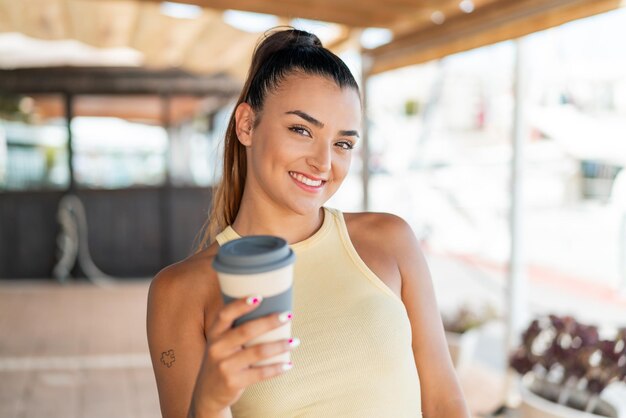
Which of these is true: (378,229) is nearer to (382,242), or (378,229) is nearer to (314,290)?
(382,242)

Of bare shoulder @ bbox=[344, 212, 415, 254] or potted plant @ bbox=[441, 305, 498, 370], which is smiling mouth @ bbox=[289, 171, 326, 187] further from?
potted plant @ bbox=[441, 305, 498, 370]

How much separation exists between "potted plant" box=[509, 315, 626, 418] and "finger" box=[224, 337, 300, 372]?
1.92 metres

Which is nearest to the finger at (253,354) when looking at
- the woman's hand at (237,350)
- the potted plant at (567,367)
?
the woman's hand at (237,350)

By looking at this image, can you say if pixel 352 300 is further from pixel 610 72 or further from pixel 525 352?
pixel 610 72

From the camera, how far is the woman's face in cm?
114

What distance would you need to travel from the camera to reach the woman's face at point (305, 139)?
3.73 ft

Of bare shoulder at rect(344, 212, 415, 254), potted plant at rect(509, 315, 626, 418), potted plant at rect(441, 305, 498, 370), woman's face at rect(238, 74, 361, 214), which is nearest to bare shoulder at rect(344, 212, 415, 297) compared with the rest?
bare shoulder at rect(344, 212, 415, 254)

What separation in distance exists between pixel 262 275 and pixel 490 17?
7.44ft

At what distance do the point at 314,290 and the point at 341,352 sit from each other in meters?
0.13

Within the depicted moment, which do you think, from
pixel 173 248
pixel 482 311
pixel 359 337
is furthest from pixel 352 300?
pixel 173 248

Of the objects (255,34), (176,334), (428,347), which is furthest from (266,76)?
(255,34)

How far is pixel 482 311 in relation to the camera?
13.7 ft

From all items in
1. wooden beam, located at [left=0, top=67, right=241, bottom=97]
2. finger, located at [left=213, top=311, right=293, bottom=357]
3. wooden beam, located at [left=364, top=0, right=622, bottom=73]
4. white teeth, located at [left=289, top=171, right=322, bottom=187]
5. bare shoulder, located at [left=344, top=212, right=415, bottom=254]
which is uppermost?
wooden beam, located at [left=0, top=67, right=241, bottom=97]

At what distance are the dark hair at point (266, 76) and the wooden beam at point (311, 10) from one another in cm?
213
